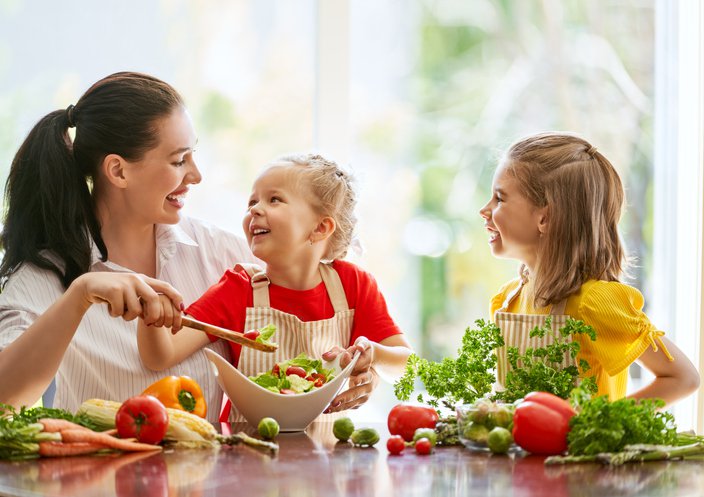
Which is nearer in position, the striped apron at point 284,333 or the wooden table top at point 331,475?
the wooden table top at point 331,475

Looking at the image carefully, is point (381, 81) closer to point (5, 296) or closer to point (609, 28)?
point (609, 28)

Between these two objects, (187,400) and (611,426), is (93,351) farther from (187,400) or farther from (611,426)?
(611,426)

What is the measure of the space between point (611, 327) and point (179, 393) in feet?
3.60

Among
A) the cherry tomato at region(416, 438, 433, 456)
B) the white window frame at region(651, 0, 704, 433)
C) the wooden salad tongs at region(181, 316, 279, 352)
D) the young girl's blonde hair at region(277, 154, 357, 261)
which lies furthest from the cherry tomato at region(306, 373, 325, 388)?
the white window frame at region(651, 0, 704, 433)

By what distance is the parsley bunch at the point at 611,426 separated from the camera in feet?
5.69

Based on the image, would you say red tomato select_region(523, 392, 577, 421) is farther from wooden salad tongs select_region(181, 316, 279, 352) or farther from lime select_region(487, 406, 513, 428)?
wooden salad tongs select_region(181, 316, 279, 352)

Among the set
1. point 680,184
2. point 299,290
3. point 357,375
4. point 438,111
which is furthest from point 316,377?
point 680,184

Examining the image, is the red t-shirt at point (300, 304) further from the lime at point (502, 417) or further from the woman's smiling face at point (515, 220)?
the lime at point (502, 417)

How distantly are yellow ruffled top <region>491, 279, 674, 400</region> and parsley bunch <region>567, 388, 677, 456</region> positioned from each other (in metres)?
0.51

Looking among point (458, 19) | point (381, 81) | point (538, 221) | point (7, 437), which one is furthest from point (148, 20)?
point (7, 437)

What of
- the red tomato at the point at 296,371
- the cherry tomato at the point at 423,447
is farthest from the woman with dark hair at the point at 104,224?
the cherry tomato at the point at 423,447

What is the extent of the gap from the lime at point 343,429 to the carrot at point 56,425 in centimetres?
54

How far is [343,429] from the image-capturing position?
200cm

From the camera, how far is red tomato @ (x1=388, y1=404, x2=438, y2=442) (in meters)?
2.02
